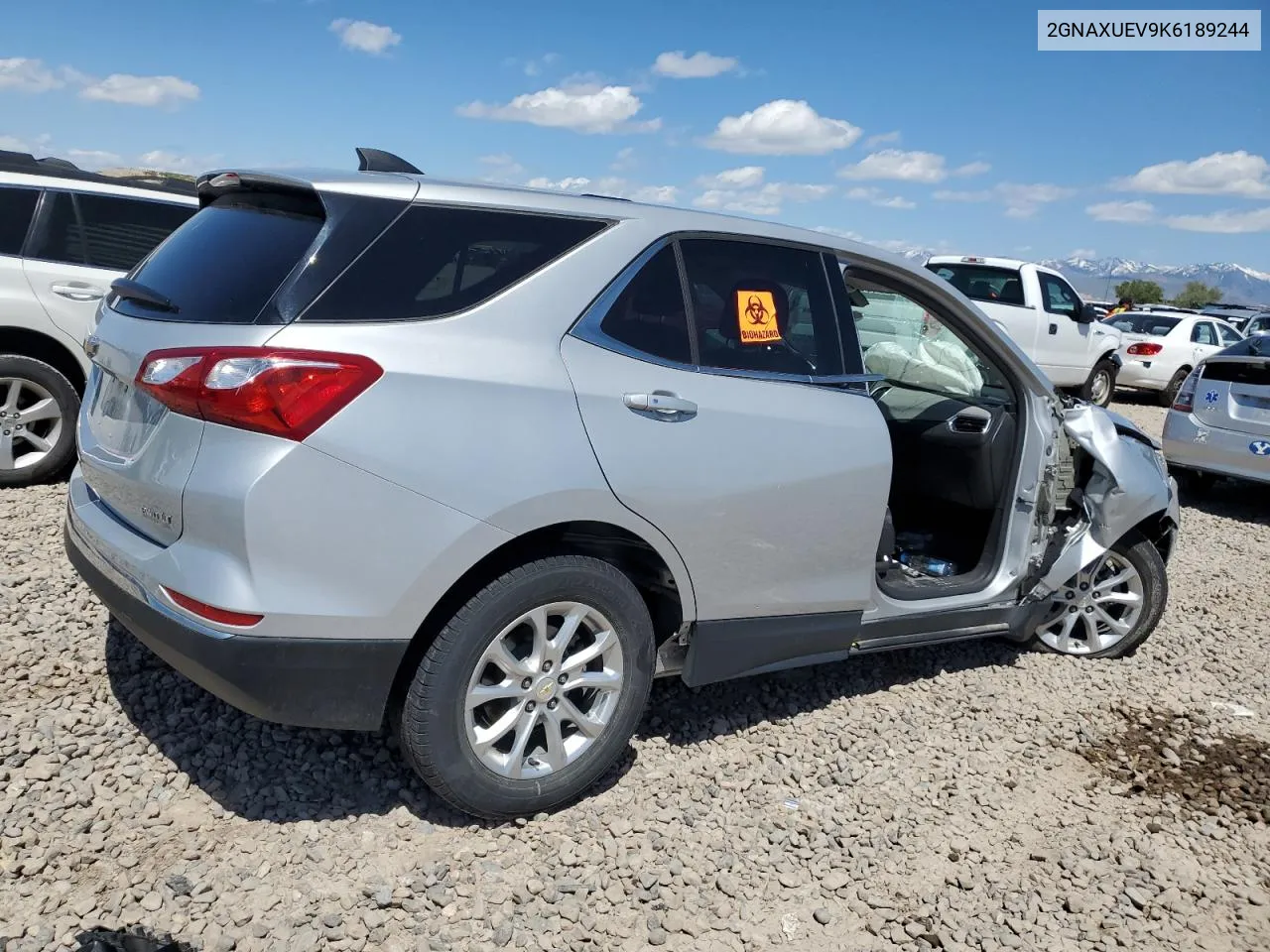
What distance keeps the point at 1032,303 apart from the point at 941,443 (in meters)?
10.5

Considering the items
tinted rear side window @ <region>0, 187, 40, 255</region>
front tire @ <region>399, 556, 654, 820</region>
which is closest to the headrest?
front tire @ <region>399, 556, 654, 820</region>

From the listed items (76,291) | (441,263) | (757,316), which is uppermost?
(76,291)

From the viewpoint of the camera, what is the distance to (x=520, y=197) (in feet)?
9.64

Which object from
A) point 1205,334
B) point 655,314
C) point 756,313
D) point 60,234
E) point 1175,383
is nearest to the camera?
point 655,314

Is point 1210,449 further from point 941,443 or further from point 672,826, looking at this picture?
point 672,826

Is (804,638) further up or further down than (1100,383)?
further down

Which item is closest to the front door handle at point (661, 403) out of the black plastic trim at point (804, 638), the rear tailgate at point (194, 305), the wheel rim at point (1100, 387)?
the black plastic trim at point (804, 638)

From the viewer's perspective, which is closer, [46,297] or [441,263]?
[441,263]

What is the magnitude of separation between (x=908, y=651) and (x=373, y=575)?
3.05 metres

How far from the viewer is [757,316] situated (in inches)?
132

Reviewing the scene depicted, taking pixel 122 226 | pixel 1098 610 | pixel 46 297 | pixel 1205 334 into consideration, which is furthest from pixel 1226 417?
pixel 1205 334

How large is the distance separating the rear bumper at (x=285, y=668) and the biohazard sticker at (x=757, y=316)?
1528 millimetres

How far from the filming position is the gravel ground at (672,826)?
8.63 ft

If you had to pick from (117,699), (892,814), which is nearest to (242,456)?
(117,699)
